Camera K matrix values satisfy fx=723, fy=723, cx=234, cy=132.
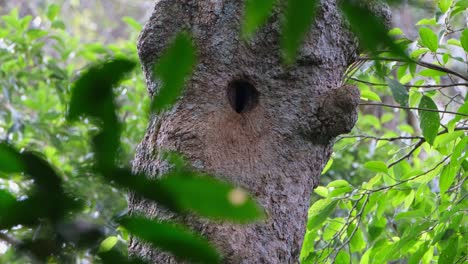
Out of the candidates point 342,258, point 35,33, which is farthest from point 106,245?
point 35,33

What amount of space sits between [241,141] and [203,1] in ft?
1.02

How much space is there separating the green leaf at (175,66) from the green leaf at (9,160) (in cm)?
11

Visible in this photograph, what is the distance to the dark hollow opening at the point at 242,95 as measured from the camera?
1.49 metres

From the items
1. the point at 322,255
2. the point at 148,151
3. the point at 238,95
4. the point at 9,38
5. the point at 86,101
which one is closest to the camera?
the point at 86,101

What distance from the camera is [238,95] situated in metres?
1.52

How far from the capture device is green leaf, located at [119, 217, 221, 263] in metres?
0.49

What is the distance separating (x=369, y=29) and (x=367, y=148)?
4.58m

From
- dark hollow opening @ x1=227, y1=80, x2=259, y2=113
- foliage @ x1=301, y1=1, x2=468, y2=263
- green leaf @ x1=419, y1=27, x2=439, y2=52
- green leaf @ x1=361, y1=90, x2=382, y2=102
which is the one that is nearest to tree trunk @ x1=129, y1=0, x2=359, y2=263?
dark hollow opening @ x1=227, y1=80, x2=259, y2=113

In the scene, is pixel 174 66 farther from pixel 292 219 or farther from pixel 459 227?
pixel 459 227

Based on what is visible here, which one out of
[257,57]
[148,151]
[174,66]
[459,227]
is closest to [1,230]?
[174,66]

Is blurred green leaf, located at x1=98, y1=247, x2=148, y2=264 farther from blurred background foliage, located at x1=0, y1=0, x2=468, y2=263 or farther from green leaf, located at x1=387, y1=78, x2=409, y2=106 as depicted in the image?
green leaf, located at x1=387, y1=78, x2=409, y2=106

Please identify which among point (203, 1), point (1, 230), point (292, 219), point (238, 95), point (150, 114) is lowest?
point (1, 230)

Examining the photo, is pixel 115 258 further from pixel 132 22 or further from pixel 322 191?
pixel 132 22

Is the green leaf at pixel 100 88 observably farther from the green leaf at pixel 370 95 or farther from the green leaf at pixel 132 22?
the green leaf at pixel 132 22
